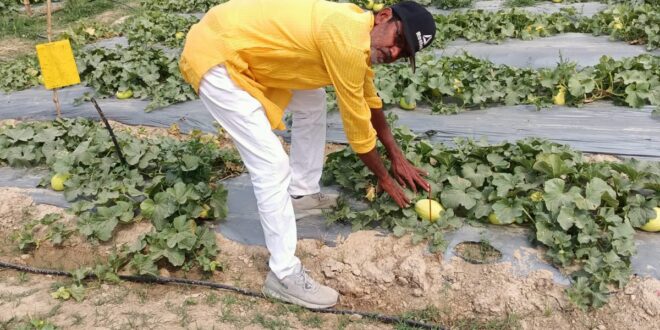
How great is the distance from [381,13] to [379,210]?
126 centimetres

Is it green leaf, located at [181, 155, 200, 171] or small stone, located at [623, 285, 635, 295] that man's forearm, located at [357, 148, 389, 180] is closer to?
small stone, located at [623, 285, 635, 295]

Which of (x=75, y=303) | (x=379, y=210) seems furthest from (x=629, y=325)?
(x=75, y=303)

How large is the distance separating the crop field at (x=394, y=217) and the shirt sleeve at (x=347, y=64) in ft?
2.74

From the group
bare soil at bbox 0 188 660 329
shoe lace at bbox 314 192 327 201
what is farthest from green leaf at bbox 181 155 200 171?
shoe lace at bbox 314 192 327 201

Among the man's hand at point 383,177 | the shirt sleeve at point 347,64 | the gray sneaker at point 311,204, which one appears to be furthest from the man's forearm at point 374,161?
the gray sneaker at point 311,204

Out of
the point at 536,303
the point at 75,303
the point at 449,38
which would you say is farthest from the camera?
the point at 449,38

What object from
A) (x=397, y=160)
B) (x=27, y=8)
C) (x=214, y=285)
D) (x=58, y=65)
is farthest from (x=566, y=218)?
(x=27, y=8)

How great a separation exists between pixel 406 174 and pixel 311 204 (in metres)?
0.65

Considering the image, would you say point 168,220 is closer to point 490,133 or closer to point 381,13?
point 381,13

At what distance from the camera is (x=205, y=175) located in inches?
155

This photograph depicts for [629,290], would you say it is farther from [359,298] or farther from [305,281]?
[305,281]

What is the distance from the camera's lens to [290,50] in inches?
103

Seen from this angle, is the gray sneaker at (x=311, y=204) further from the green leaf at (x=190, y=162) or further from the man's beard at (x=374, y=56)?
the man's beard at (x=374, y=56)

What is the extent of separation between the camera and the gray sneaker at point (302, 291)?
300 centimetres
